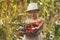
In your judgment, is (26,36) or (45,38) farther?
(45,38)

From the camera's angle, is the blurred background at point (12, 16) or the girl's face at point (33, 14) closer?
the girl's face at point (33, 14)

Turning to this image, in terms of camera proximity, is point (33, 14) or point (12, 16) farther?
point (12, 16)

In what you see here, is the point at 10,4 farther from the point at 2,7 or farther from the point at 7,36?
the point at 7,36

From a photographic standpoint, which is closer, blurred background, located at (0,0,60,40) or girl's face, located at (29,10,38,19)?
girl's face, located at (29,10,38,19)

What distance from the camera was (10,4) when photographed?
2.23 m

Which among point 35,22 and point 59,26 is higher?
point 35,22

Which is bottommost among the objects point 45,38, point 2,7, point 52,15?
point 45,38

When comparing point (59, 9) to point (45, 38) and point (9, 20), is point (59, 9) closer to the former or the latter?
point (45, 38)

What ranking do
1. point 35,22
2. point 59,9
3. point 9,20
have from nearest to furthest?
point 35,22 → point 9,20 → point 59,9

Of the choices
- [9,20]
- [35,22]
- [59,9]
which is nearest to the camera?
[35,22]

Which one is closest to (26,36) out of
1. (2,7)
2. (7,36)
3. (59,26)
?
(7,36)

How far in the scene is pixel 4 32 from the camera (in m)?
2.23

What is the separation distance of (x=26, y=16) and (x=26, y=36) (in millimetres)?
181

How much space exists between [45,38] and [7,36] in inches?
15.1
